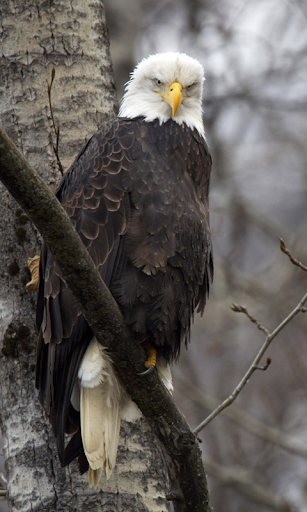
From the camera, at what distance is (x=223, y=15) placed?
24.3 feet

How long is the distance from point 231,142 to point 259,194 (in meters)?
1.06

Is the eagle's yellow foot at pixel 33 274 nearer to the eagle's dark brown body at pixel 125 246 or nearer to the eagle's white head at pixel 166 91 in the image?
the eagle's dark brown body at pixel 125 246

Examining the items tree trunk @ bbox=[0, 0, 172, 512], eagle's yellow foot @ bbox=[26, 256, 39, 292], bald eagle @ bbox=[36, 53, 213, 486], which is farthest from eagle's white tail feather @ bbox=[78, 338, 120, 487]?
eagle's yellow foot @ bbox=[26, 256, 39, 292]

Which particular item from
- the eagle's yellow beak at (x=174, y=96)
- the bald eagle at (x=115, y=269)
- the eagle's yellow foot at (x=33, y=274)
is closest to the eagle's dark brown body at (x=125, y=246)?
the bald eagle at (x=115, y=269)

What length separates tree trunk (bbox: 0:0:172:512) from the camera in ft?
9.80

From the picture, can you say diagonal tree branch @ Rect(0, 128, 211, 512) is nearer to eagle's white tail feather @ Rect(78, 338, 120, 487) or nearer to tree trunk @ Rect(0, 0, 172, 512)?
eagle's white tail feather @ Rect(78, 338, 120, 487)

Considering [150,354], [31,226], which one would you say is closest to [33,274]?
[31,226]

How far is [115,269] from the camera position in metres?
3.02

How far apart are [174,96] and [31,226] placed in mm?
1021

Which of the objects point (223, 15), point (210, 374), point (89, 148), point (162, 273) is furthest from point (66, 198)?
point (210, 374)

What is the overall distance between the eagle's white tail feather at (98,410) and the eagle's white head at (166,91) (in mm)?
1306

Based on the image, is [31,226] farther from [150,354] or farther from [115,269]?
[150,354]

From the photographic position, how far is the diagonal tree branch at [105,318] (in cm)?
212

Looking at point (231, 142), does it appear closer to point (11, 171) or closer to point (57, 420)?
point (57, 420)
